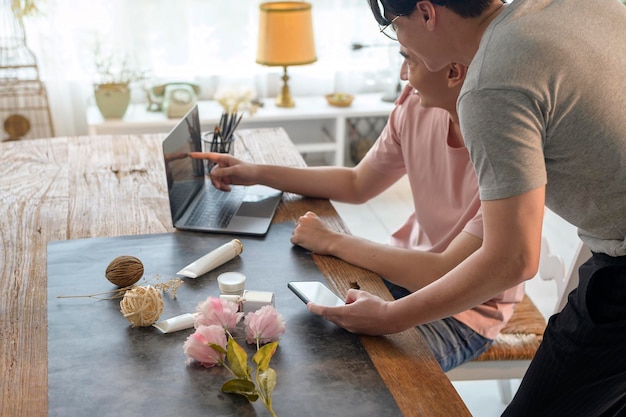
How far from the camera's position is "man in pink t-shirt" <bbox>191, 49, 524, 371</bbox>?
135 centimetres

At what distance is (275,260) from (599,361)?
1.94ft

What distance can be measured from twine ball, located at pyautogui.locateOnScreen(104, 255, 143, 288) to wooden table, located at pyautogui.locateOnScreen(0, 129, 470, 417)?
118mm

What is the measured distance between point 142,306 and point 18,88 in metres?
2.57

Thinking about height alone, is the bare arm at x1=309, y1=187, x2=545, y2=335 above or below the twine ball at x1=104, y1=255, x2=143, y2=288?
above

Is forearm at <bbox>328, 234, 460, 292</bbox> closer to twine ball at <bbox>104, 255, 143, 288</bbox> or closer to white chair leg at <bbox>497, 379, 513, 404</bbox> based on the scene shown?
twine ball at <bbox>104, 255, 143, 288</bbox>

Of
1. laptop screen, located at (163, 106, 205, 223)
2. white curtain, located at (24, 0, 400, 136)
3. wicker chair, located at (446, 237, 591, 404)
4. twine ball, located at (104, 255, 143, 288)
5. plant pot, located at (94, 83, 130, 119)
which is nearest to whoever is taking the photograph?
twine ball, located at (104, 255, 143, 288)

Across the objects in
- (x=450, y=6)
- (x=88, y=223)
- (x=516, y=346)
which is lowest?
(x=516, y=346)

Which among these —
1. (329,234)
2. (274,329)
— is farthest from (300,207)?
(274,329)

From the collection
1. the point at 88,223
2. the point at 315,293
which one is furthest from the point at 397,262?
the point at 88,223

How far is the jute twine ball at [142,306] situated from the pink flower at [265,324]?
0.16 metres

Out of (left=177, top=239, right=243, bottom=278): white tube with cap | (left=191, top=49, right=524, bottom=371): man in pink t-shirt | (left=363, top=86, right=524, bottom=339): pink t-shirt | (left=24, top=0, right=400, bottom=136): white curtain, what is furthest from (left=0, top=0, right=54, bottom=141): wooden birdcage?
(left=177, top=239, right=243, bottom=278): white tube with cap

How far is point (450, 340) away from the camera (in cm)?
147

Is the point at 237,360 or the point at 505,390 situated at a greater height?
the point at 237,360

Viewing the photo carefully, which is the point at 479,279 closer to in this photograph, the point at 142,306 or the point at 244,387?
the point at 244,387
